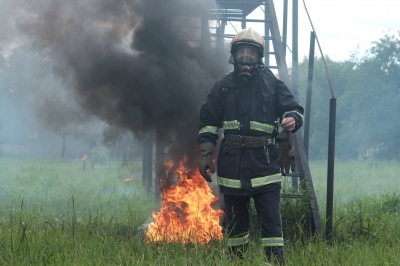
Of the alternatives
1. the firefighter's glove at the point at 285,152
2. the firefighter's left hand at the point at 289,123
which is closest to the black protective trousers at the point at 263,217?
the firefighter's glove at the point at 285,152

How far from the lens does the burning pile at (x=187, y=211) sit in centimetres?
456

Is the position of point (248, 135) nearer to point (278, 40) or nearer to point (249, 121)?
point (249, 121)

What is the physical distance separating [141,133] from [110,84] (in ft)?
2.18

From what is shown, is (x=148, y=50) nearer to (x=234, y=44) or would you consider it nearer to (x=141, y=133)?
(x=141, y=133)

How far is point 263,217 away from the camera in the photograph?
162 inches

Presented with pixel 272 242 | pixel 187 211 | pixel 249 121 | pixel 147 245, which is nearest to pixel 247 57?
pixel 249 121

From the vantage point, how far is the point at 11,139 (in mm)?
34594

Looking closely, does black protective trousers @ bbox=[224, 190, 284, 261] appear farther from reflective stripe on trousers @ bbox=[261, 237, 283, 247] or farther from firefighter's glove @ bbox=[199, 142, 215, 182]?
firefighter's glove @ bbox=[199, 142, 215, 182]

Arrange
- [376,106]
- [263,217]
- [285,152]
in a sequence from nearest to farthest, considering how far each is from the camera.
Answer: [263,217], [285,152], [376,106]

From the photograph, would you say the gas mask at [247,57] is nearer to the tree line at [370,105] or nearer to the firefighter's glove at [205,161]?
the firefighter's glove at [205,161]

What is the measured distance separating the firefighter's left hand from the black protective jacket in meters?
0.07

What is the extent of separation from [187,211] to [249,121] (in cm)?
126

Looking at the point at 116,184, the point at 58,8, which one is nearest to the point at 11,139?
the point at 116,184

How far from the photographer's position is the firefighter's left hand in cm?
405
